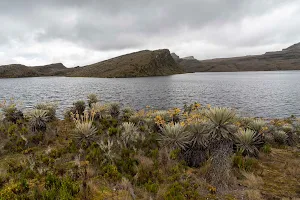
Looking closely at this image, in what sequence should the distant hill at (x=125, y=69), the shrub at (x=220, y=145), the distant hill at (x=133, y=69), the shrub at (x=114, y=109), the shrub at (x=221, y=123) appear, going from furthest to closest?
the distant hill at (x=125, y=69) < the distant hill at (x=133, y=69) < the shrub at (x=114, y=109) < the shrub at (x=221, y=123) < the shrub at (x=220, y=145)

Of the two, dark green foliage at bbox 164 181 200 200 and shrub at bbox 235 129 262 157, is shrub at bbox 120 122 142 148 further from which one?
shrub at bbox 235 129 262 157

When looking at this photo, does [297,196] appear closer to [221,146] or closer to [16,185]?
[221,146]

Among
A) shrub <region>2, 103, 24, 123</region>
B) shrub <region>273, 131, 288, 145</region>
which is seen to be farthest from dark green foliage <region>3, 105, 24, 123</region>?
shrub <region>273, 131, 288, 145</region>

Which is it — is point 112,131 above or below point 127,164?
above

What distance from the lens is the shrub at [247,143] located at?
7.85 m

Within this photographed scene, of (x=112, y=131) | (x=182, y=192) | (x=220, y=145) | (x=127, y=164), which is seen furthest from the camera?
(x=112, y=131)

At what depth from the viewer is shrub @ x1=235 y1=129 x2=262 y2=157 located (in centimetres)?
785

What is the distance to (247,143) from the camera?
8.00m

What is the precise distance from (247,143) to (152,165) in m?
4.49

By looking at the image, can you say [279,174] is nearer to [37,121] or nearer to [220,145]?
[220,145]

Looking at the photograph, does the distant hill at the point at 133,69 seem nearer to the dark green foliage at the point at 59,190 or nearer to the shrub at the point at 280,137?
the shrub at the point at 280,137

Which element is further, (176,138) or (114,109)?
(114,109)

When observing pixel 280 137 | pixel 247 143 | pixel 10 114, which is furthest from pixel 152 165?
pixel 10 114

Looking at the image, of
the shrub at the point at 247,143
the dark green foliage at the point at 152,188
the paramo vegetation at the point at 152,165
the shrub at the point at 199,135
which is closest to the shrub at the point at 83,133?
the paramo vegetation at the point at 152,165
